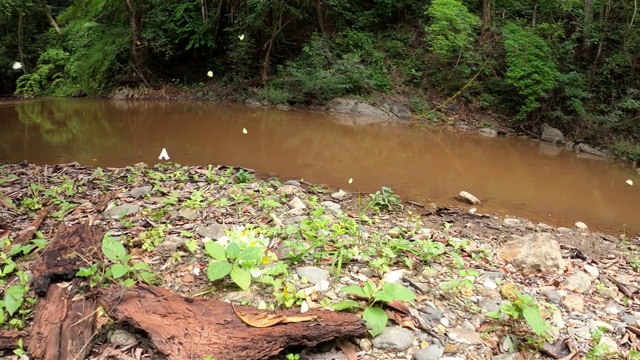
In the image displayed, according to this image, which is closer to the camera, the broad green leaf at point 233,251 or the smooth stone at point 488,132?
the broad green leaf at point 233,251

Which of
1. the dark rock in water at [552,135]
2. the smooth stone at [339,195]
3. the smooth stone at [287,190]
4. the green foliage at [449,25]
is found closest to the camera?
the smooth stone at [287,190]

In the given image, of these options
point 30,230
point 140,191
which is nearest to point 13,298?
point 30,230

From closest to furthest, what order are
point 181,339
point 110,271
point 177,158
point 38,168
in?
1. point 181,339
2. point 110,271
3. point 38,168
4. point 177,158

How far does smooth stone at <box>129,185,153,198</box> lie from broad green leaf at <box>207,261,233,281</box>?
6.92ft

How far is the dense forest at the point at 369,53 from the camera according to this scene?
11141 mm

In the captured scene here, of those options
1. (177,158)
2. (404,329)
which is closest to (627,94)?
(177,158)

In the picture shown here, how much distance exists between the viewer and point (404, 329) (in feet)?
7.46

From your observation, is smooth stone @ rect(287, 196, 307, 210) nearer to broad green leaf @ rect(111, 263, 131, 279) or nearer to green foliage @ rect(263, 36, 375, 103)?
broad green leaf @ rect(111, 263, 131, 279)

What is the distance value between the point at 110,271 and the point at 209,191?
206 cm

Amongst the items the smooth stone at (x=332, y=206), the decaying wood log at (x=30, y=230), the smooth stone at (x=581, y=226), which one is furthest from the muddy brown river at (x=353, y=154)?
the decaying wood log at (x=30, y=230)

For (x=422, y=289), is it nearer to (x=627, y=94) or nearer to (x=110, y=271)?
(x=110, y=271)

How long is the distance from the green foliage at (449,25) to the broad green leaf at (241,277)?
1147cm

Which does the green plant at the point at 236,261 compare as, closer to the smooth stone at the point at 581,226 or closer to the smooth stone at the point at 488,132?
the smooth stone at the point at 581,226

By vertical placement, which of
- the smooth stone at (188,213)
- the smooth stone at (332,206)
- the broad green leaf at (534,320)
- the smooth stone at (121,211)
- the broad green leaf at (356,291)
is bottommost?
the smooth stone at (332,206)
